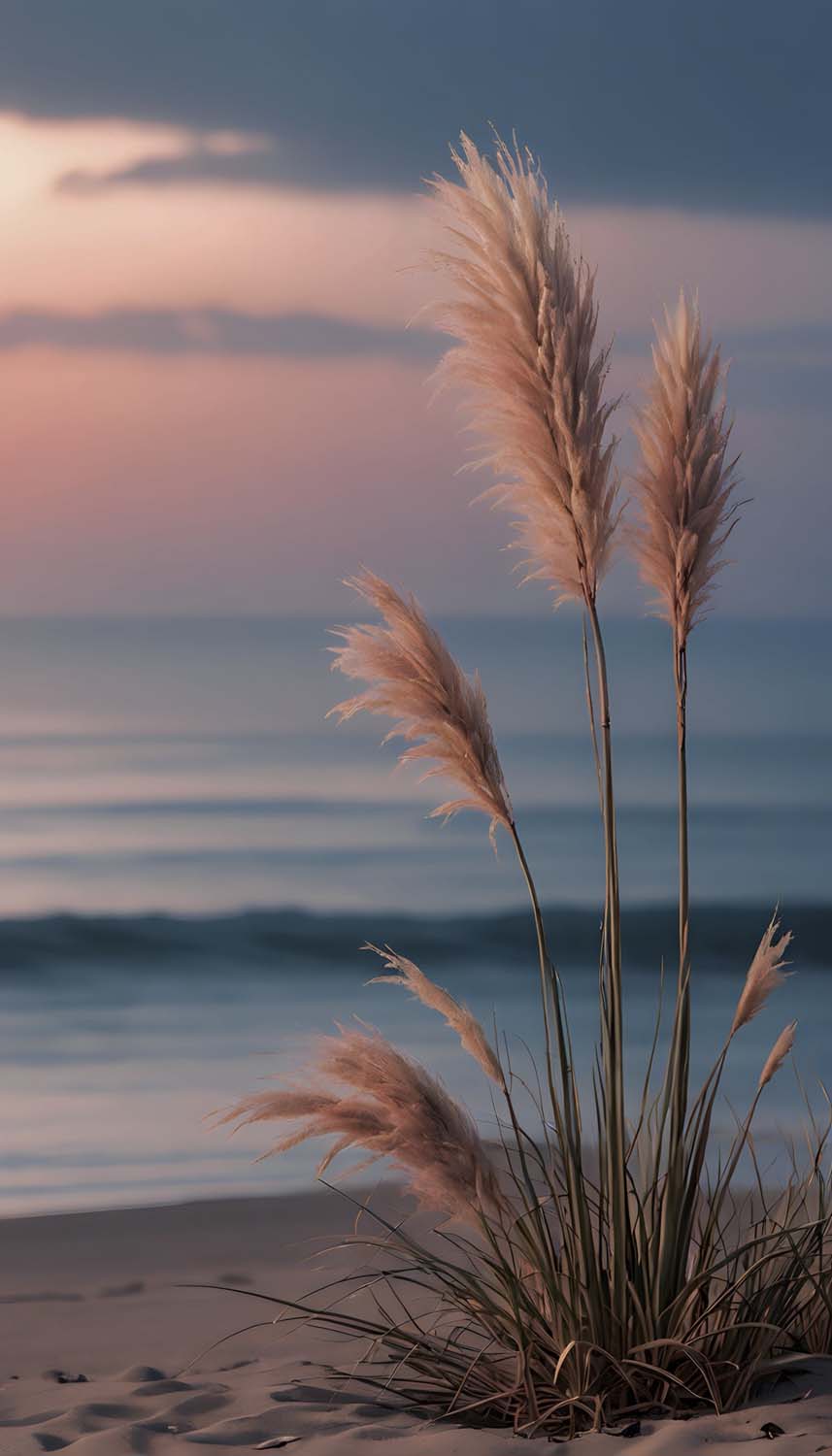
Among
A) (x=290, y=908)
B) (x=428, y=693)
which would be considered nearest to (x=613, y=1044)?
(x=428, y=693)

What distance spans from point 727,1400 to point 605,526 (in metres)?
1.25

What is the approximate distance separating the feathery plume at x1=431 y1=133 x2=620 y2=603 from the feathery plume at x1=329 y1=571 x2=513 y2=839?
230 millimetres

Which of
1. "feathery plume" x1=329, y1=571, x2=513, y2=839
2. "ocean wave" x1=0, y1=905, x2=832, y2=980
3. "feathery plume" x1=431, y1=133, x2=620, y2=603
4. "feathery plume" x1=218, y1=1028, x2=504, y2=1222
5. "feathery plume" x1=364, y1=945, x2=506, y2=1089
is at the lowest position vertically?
"ocean wave" x1=0, y1=905, x2=832, y2=980

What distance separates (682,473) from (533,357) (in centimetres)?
28

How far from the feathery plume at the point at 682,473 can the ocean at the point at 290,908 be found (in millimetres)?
949

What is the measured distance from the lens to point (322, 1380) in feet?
8.45

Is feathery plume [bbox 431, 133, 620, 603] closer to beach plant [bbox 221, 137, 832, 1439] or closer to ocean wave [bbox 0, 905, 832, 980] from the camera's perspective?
beach plant [bbox 221, 137, 832, 1439]

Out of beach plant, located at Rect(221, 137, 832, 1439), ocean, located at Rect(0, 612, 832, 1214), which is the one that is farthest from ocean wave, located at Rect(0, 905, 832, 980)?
beach plant, located at Rect(221, 137, 832, 1439)

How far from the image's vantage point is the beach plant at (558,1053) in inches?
86.7

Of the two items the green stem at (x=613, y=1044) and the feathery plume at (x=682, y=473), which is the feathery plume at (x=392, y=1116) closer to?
the green stem at (x=613, y=1044)

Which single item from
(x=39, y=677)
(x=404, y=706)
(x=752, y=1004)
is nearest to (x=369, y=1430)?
(x=752, y=1004)

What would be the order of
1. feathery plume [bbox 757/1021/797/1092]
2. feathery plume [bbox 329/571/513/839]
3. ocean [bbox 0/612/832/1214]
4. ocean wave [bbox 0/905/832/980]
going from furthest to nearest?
ocean wave [bbox 0/905/832/980]
ocean [bbox 0/612/832/1214]
feathery plume [bbox 757/1021/797/1092]
feathery plume [bbox 329/571/513/839]

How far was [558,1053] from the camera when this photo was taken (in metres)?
2.30

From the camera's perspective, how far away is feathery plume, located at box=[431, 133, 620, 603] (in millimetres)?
2193
